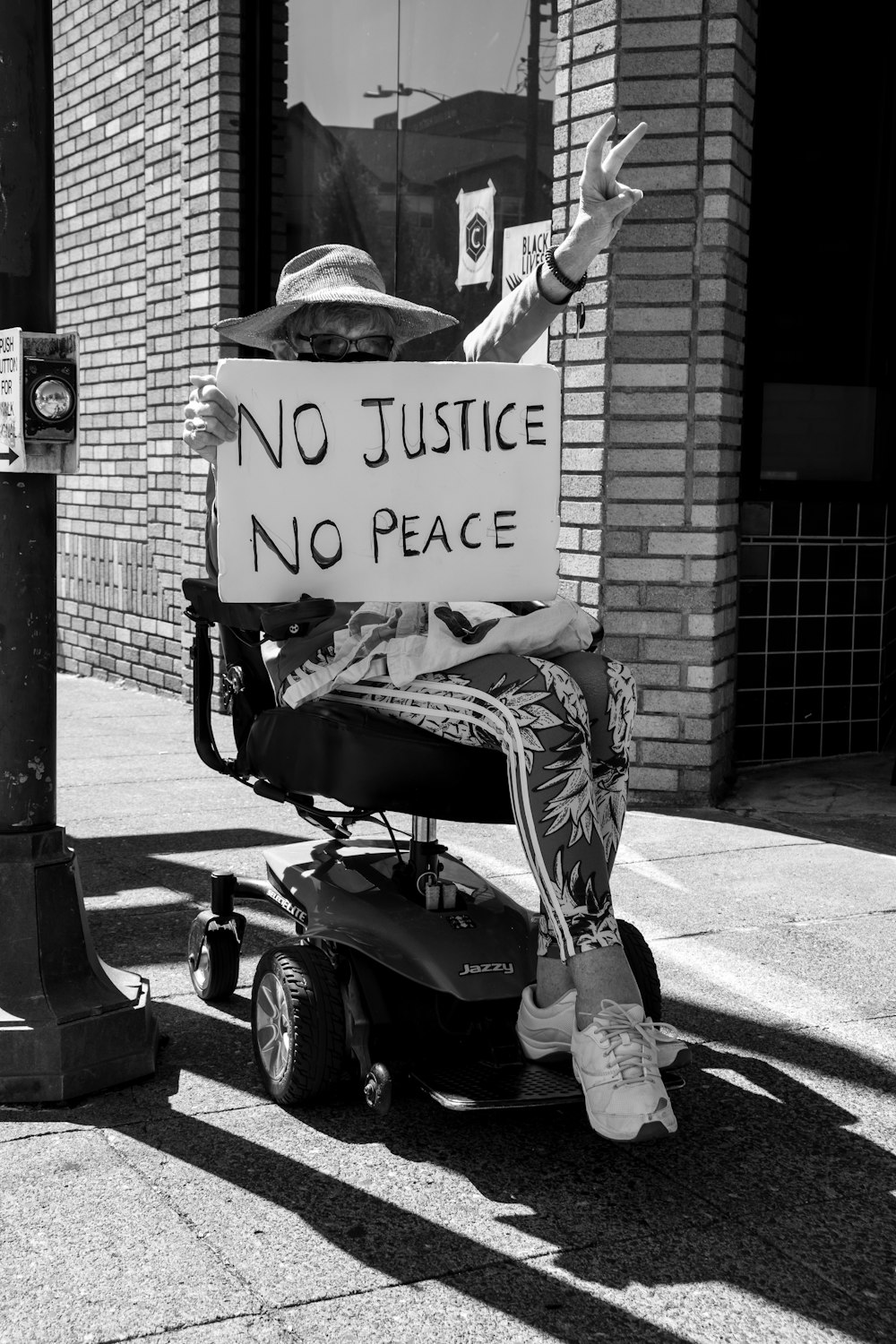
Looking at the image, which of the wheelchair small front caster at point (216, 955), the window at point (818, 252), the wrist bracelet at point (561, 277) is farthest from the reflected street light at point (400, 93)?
the wheelchair small front caster at point (216, 955)

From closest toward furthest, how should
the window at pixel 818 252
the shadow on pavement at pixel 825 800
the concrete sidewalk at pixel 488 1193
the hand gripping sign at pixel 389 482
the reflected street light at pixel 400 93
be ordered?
the concrete sidewalk at pixel 488 1193
the hand gripping sign at pixel 389 482
the shadow on pavement at pixel 825 800
the window at pixel 818 252
the reflected street light at pixel 400 93

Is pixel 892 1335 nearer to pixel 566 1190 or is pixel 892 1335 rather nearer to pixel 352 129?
pixel 566 1190

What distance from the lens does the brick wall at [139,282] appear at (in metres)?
7.48

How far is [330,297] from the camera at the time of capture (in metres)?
3.27

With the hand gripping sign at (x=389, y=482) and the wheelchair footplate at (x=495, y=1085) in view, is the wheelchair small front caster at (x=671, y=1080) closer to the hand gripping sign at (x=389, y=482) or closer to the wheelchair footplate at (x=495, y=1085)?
the wheelchair footplate at (x=495, y=1085)

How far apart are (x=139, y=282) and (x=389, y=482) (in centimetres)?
578

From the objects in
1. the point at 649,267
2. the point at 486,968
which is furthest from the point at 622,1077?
the point at 649,267

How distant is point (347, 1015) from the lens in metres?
2.99

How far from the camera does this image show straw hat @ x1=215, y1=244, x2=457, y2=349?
3305 mm

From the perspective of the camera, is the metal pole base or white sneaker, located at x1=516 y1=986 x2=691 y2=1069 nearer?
white sneaker, located at x1=516 y1=986 x2=691 y2=1069

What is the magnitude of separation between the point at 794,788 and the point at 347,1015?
341 cm

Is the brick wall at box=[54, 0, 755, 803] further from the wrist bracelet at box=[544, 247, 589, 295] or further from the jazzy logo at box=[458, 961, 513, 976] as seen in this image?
the jazzy logo at box=[458, 961, 513, 976]

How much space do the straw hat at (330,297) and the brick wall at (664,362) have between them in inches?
85.8

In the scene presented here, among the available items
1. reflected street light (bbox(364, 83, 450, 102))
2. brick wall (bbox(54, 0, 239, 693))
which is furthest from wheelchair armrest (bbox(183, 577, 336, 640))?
brick wall (bbox(54, 0, 239, 693))
